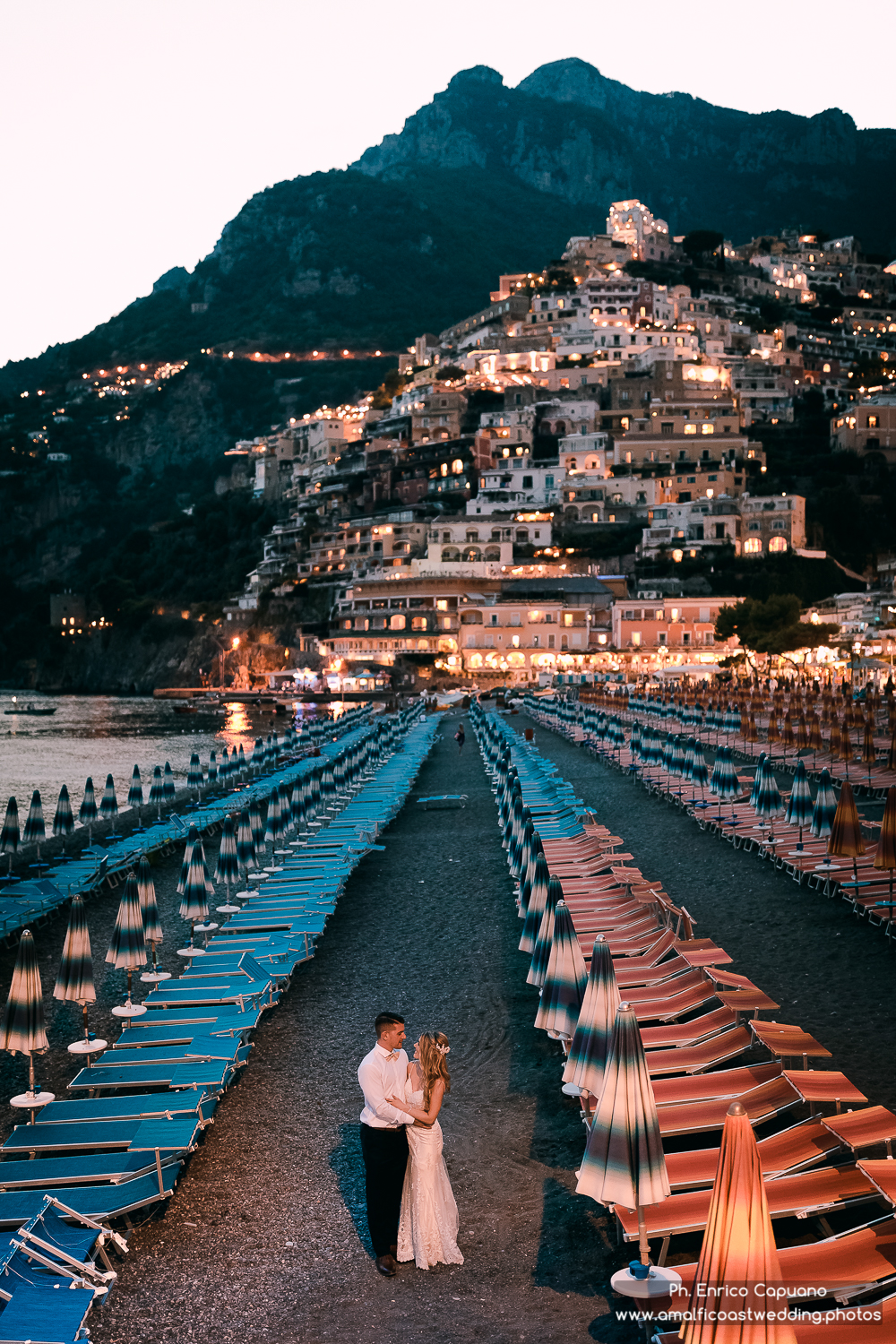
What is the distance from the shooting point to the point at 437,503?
112438 millimetres

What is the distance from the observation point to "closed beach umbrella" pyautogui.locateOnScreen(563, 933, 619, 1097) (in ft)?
21.6

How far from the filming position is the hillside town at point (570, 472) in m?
90.4

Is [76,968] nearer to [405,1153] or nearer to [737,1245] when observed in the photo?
[405,1153]

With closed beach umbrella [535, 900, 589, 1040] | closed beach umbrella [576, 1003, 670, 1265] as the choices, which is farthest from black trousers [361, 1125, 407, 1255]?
closed beach umbrella [535, 900, 589, 1040]

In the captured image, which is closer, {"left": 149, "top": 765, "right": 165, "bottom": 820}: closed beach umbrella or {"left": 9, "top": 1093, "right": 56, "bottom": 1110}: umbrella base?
{"left": 9, "top": 1093, "right": 56, "bottom": 1110}: umbrella base

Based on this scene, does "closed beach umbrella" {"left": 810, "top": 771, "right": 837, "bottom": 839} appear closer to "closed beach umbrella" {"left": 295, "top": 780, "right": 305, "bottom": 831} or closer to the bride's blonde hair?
"closed beach umbrella" {"left": 295, "top": 780, "right": 305, "bottom": 831}

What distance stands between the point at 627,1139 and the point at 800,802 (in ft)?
38.8

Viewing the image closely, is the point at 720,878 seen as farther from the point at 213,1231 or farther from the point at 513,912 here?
the point at 213,1231

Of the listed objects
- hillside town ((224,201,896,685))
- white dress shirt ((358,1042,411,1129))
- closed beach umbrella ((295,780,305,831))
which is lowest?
closed beach umbrella ((295,780,305,831))

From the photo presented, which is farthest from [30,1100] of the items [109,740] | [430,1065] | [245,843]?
[109,740]

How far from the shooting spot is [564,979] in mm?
8477

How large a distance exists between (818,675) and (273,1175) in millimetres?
54548

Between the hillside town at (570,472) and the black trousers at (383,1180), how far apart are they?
53.5 metres

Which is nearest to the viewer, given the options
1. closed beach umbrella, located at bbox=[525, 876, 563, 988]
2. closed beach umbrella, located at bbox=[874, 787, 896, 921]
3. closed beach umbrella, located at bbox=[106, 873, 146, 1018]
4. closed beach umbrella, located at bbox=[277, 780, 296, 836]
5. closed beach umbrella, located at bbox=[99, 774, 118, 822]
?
closed beach umbrella, located at bbox=[525, 876, 563, 988]
